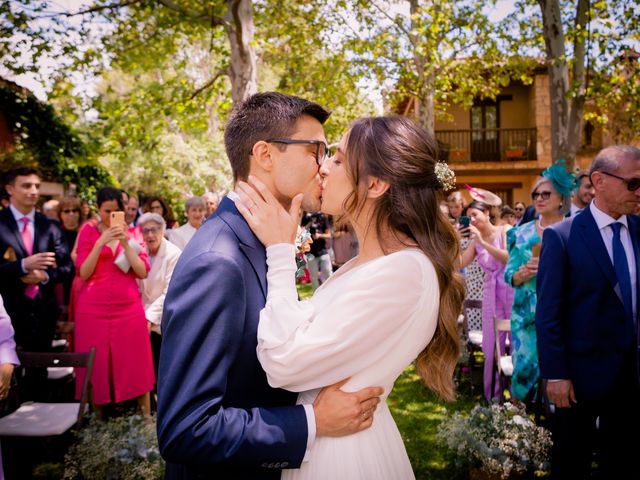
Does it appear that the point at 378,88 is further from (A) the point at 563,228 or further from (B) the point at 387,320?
(B) the point at 387,320

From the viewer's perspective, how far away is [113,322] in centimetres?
508

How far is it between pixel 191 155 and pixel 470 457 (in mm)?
21186

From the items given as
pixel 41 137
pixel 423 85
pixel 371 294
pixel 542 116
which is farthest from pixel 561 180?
pixel 542 116

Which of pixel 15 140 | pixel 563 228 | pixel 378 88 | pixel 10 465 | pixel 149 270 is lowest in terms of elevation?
pixel 10 465

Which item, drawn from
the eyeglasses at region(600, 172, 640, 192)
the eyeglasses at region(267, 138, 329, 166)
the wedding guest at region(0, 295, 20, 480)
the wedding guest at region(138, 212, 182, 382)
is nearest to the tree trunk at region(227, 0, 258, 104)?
the wedding guest at region(138, 212, 182, 382)

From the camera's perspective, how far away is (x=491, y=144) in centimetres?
2570

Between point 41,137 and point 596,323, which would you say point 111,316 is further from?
point 41,137

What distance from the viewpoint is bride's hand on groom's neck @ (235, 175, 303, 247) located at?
1.81 metres

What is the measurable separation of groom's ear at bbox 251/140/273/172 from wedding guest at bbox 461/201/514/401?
14.3 feet

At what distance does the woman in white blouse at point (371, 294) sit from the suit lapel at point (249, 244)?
0.13ft

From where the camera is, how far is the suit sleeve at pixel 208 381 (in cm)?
152

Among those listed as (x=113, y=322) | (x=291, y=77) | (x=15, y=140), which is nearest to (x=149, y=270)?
(x=113, y=322)

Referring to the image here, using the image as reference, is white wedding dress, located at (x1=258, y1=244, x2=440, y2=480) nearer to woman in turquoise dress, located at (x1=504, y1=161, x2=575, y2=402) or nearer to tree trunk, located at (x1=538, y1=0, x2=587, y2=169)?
woman in turquoise dress, located at (x1=504, y1=161, x2=575, y2=402)

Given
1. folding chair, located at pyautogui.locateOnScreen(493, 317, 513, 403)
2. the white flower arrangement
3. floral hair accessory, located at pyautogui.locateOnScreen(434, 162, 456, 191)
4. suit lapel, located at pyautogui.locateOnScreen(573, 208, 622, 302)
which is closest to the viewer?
floral hair accessory, located at pyautogui.locateOnScreen(434, 162, 456, 191)
